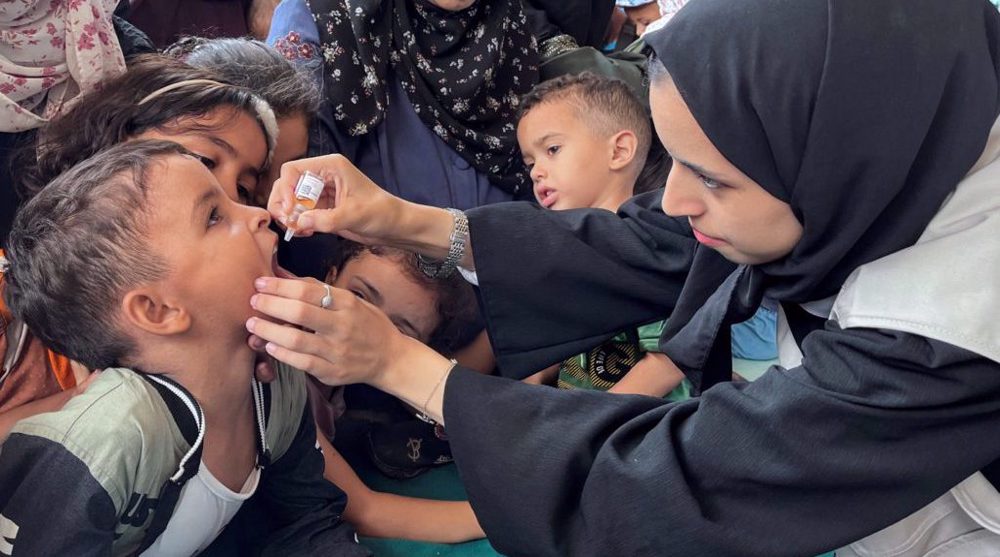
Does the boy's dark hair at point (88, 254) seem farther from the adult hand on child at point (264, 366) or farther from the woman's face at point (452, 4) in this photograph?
the woman's face at point (452, 4)

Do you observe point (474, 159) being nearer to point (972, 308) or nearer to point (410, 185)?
point (410, 185)

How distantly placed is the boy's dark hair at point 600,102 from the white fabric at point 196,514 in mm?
1262

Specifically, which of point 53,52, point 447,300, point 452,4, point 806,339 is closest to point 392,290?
point 447,300

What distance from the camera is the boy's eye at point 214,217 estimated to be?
3.78ft

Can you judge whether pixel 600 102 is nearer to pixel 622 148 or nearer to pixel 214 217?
pixel 622 148

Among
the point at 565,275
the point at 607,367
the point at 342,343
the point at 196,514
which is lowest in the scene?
the point at 607,367

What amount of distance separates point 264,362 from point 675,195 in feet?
2.23

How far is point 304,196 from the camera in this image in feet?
3.82

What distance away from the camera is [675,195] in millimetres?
1040

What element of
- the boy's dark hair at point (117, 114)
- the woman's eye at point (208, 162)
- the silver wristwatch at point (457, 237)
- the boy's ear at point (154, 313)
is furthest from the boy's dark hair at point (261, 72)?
the boy's ear at point (154, 313)

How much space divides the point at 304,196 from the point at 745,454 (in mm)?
696

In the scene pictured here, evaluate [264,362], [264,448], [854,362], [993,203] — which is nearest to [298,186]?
[264,362]

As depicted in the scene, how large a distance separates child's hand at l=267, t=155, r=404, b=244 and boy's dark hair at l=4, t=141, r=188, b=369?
0.58 feet

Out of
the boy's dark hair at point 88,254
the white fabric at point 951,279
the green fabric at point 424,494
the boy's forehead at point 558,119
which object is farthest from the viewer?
the boy's forehead at point 558,119
